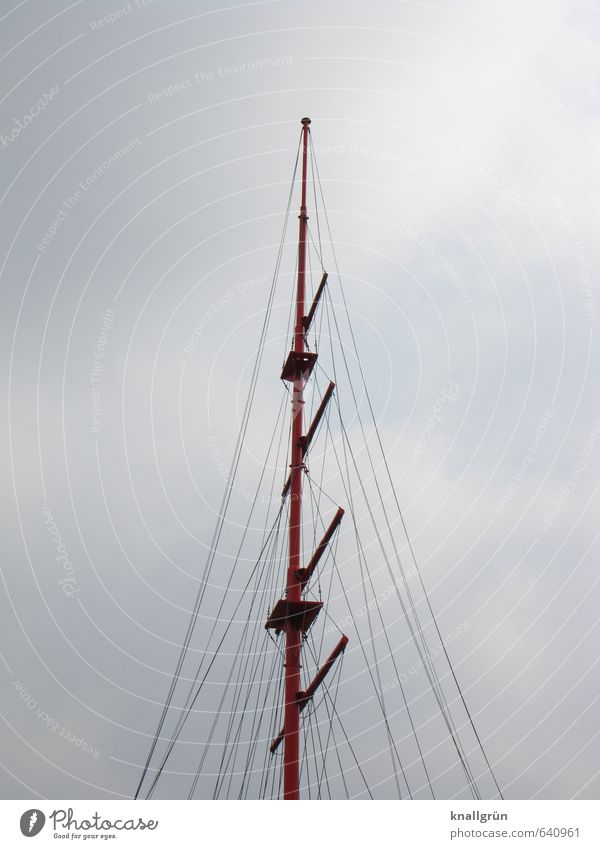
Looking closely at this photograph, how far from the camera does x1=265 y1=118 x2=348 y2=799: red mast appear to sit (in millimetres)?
22672

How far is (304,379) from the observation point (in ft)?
95.2

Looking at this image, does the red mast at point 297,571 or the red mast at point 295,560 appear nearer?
the red mast at point 295,560

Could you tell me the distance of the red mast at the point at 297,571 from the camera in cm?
2267

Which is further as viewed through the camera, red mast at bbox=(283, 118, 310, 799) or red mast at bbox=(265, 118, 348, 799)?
red mast at bbox=(265, 118, 348, 799)

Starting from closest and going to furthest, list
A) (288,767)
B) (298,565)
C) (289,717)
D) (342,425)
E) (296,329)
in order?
(288,767), (289,717), (298,565), (342,425), (296,329)

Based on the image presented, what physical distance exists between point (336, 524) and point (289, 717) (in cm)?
609

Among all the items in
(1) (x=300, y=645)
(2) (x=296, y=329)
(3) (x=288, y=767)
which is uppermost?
(2) (x=296, y=329)

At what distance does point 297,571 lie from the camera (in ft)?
83.4

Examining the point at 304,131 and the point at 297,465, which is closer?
the point at 297,465
